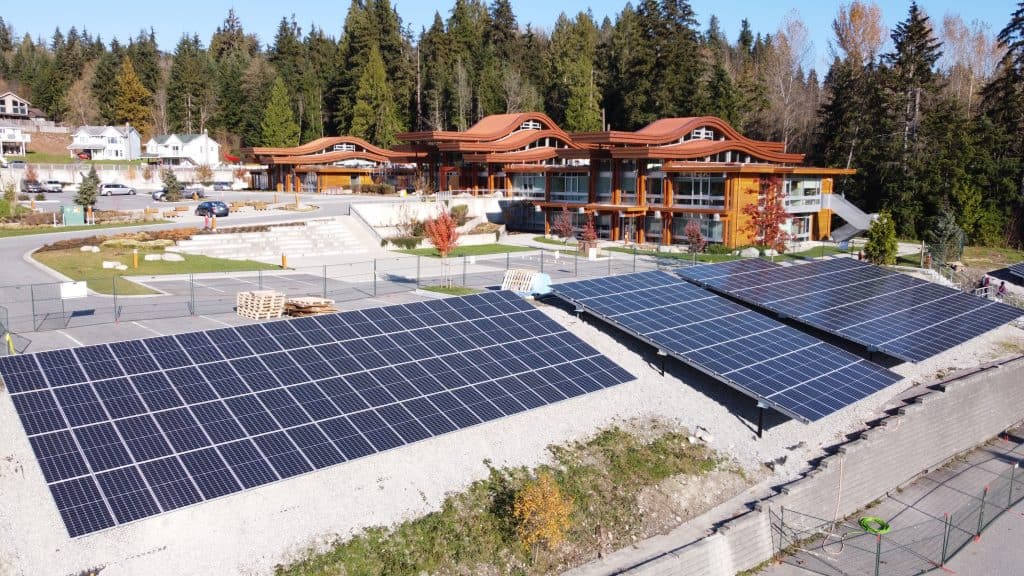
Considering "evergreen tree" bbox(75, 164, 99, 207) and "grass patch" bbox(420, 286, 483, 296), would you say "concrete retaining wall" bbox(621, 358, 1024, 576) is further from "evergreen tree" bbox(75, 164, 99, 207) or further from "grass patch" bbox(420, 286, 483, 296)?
"evergreen tree" bbox(75, 164, 99, 207)

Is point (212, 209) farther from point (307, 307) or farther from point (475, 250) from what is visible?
point (307, 307)

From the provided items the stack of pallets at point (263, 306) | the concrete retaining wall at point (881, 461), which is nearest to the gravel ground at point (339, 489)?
the concrete retaining wall at point (881, 461)

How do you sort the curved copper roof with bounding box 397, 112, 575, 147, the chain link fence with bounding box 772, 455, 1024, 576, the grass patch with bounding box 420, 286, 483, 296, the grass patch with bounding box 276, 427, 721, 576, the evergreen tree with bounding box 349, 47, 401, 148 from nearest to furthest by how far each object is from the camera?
the grass patch with bounding box 276, 427, 721, 576
the chain link fence with bounding box 772, 455, 1024, 576
the grass patch with bounding box 420, 286, 483, 296
the curved copper roof with bounding box 397, 112, 575, 147
the evergreen tree with bounding box 349, 47, 401, 148

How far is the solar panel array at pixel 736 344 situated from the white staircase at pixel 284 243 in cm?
2628

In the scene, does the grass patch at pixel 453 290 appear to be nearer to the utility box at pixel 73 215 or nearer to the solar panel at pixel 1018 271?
the utility box at pixel 73 215

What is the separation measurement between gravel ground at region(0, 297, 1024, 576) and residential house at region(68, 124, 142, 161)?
113704 mm

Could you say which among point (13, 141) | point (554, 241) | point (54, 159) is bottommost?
point (554, 241)

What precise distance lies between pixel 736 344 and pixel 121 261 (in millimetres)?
30867

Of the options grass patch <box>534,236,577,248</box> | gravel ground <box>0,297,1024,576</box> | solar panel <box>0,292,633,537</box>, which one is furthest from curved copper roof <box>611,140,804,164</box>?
solar panel <box>0,292,633,537</box>

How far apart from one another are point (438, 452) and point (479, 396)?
88.3 inches

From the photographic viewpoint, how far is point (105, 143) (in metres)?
118

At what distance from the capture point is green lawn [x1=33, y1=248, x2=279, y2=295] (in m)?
34.0

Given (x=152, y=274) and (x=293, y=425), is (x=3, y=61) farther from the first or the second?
(x=293, y=425)

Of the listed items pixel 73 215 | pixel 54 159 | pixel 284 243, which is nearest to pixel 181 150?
pixel 54 159
